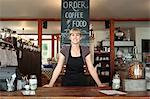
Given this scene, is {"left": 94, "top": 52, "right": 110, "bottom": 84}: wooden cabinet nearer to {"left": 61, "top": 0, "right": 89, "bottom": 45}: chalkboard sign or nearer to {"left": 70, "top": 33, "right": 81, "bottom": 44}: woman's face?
{"left": 61, "top": 0, "right": 89, "bottom": 45}: chalkboard sign

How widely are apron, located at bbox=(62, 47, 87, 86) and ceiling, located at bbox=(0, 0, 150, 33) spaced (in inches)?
163

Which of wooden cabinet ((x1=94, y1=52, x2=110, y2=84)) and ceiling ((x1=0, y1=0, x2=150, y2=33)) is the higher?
ceiling ((x1=0, y1=0, x2=150, y2=33))

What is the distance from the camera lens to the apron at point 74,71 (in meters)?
3.47

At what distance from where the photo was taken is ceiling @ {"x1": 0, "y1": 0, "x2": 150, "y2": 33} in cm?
755

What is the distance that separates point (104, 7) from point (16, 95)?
20.6 ft

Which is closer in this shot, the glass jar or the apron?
the glass jar

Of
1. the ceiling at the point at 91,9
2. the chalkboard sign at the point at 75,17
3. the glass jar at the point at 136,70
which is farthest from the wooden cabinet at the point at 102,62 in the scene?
the glass jar at the point at 136,70

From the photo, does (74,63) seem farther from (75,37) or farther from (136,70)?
(136,70)

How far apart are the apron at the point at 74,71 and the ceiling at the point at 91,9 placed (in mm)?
4140

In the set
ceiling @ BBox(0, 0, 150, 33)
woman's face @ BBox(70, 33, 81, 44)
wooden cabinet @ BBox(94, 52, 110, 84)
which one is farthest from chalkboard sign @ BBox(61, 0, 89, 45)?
wooden cabinet @ BBox(94, 52, 110, 84)

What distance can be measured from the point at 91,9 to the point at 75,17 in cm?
200

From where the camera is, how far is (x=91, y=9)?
8492mm

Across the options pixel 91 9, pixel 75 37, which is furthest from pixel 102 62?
pixel 75 37

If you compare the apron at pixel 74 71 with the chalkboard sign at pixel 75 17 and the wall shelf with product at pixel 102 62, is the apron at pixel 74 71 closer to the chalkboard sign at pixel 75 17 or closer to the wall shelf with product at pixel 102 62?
the chalkboard sign at pixel 75 17
